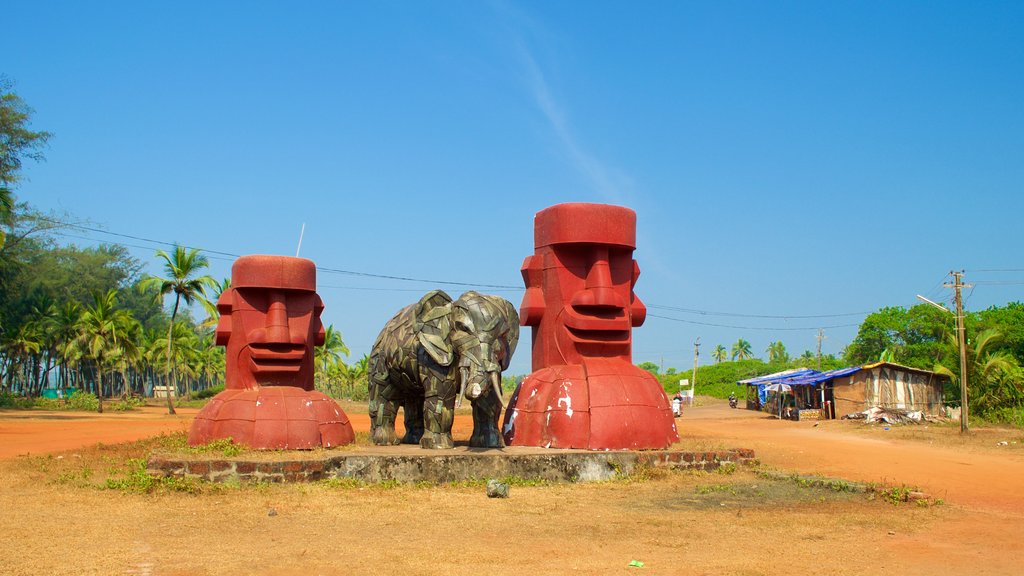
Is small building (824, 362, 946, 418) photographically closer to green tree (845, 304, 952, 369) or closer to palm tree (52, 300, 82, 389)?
green tree (845, 304, 952, 369)

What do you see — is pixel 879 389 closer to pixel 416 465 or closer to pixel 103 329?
pixel 416 465

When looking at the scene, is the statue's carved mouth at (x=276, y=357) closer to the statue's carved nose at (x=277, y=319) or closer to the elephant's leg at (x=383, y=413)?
the statue's carved nose at (x=277, y=319)

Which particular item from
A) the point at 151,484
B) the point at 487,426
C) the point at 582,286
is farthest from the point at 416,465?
the point at 582,286

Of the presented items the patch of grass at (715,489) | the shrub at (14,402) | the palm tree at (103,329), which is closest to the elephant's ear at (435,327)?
the patch of grass at (715,489)

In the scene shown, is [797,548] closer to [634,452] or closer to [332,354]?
[634,452]

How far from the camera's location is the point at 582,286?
11914 millimetres

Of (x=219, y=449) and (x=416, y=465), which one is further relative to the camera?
(x=219, y=449)

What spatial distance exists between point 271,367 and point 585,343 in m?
4.16

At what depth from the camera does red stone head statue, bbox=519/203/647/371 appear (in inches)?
459

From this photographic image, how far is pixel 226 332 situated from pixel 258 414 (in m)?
1.81

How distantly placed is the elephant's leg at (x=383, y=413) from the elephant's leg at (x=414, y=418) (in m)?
0.34

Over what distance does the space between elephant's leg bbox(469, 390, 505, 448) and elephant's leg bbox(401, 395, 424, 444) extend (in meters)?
1.60

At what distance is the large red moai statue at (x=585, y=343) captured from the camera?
10.9 metres

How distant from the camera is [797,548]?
6.56 m
